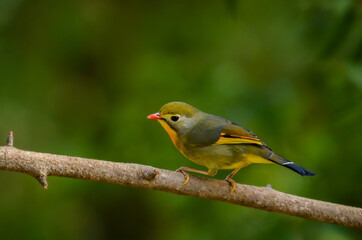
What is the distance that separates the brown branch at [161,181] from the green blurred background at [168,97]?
0.77m

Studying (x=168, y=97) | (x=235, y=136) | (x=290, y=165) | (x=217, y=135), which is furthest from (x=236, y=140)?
(x=168, y=97)

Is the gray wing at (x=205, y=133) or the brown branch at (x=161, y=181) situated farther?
the gray wing at (x=205, y=133)

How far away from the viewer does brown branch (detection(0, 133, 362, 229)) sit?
276 cm

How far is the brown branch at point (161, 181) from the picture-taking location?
2762 millimetres

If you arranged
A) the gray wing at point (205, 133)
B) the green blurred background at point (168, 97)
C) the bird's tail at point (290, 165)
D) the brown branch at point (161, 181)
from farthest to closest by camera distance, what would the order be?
the green blurred background at point (168, 97), the gray wing at point (205, 133), the bird's tail at point (290, 165), the brown branch at point (161, 181)

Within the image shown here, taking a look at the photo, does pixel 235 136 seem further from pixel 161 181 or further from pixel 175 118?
pixel 161 181

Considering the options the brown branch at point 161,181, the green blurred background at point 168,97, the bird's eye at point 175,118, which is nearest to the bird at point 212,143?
the bird's eye at point 175,118

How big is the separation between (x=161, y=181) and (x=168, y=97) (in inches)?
98.3

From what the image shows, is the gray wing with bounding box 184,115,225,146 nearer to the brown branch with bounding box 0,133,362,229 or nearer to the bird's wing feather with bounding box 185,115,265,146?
the bird's wing feather with bounding box 185,115,265,146

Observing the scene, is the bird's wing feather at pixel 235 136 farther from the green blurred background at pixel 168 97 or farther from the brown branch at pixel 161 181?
the green blurred background at pixel 168 97

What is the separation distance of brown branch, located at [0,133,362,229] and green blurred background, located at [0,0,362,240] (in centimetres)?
77

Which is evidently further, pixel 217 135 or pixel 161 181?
pixel 217 135

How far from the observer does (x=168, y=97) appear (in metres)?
5.46

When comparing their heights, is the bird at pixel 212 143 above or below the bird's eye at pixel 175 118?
below
